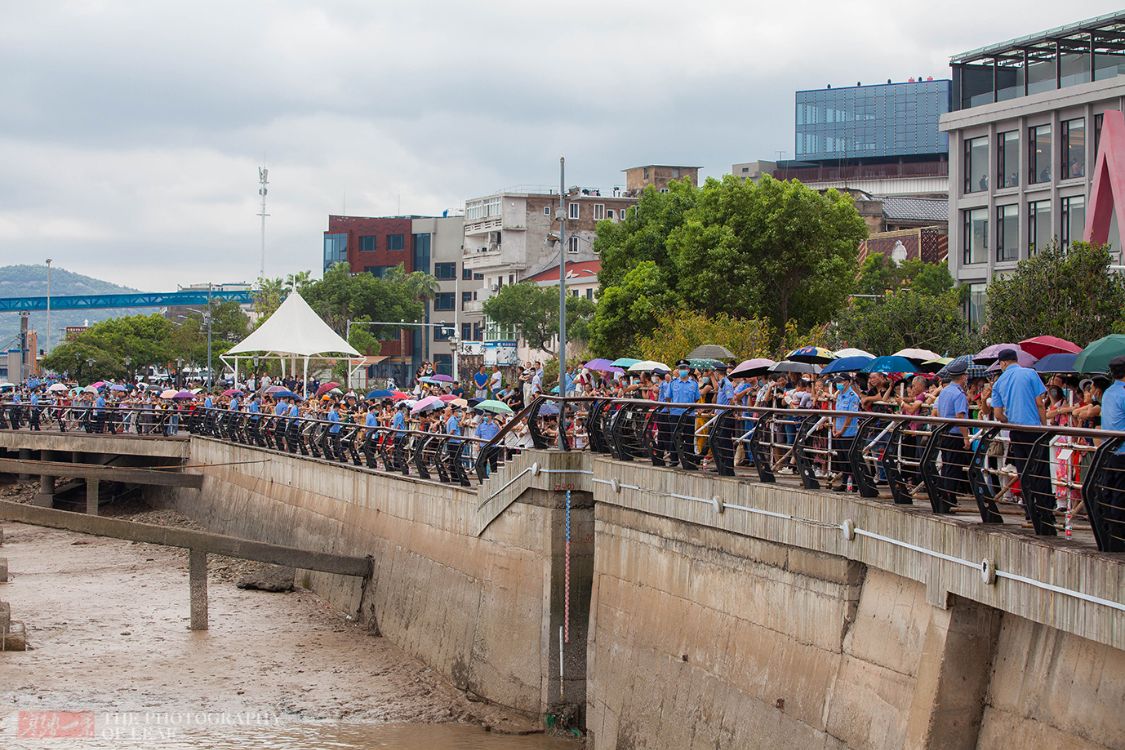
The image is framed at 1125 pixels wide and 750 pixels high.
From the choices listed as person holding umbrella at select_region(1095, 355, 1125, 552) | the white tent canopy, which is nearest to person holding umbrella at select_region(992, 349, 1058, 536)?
person holding umbrella at select_region(1095, 355, 1125, 552)

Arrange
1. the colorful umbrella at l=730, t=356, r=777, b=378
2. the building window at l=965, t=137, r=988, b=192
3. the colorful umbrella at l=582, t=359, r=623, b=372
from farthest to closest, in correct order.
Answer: the building window at l=965, t=137, r=988, b=192, the colorful umbrella at l=582, t=359, r=623, b=372, the colorful umbrella at l=730, t=356, r=777, b=378

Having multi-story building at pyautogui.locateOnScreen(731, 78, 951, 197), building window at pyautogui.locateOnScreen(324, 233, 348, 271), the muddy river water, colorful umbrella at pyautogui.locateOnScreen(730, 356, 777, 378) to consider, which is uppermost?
multi-story building at pyautogui.locateOnScreen(731, 78, 951, 197)

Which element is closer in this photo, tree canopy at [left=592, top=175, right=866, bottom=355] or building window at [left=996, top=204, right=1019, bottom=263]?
tree canopy at [left=592, top=175, right=866, bottom=355]

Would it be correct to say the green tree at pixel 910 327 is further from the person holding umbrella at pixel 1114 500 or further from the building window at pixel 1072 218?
the person holding umbrella at pixel 1114 500

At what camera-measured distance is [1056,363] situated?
1756 centimetres

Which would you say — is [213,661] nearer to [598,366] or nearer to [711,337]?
[598,366]

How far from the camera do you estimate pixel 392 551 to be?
27609mm

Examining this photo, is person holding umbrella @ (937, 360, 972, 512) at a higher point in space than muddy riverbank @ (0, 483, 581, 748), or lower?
higher

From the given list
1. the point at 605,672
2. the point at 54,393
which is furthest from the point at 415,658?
the point at 54,393

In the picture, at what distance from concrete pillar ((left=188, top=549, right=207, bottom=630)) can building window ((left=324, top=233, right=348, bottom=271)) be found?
111m

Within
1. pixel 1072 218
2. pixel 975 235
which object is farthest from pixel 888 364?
pixel 975 235

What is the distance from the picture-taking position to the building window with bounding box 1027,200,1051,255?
55569 millimetres

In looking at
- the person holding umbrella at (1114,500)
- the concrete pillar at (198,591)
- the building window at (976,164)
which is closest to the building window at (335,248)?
the building window at (976,164)

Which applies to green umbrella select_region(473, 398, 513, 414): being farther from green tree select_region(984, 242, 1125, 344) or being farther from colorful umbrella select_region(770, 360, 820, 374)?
green tree select_region(984, 242, 1125, 344)
